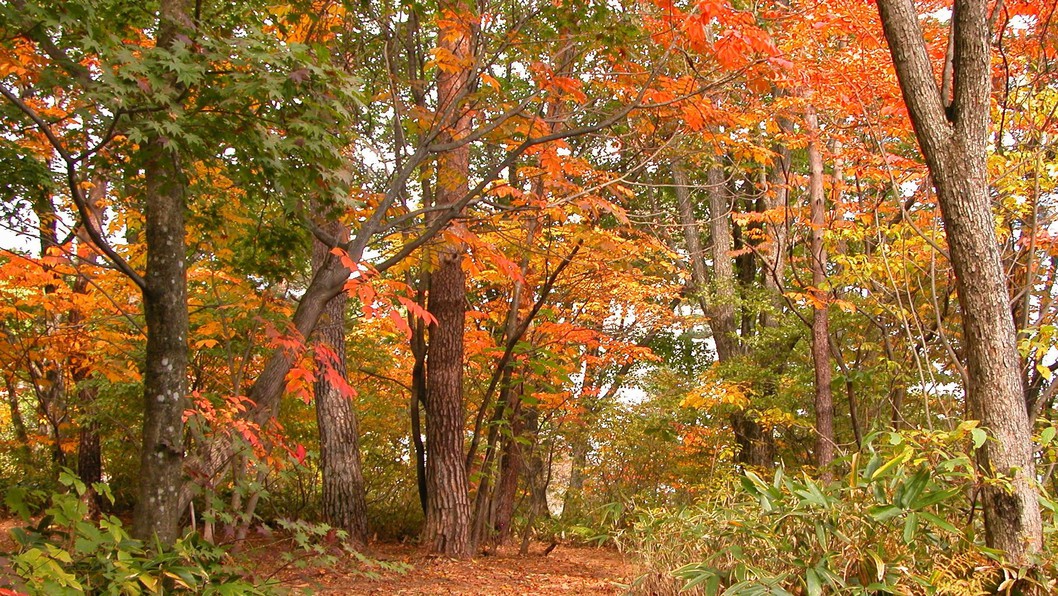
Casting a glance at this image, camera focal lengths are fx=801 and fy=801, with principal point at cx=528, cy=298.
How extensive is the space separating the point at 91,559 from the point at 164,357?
976 mm

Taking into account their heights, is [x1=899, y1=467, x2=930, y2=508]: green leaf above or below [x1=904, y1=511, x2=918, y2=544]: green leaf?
above

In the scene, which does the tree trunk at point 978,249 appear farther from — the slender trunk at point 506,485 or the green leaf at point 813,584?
the slender trunk at point 506,485

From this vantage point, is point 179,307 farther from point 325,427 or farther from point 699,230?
point 699,230

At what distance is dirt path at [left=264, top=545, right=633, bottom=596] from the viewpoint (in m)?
5.73

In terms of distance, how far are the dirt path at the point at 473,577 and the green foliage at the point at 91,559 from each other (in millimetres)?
1287

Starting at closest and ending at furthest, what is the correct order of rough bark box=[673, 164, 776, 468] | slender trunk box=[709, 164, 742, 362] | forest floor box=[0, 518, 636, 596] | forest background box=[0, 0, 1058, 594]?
forest background box=[0, 0, 1058, 594], forest floor box=[0, 518, 636, 596], rough bark box=[673, 164, 776, 468], slender trunk box=[709, 164, 742, 362]

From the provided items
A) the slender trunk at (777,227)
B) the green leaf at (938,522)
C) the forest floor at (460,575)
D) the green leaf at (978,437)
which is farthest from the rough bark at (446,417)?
the green leaf at (978,437)

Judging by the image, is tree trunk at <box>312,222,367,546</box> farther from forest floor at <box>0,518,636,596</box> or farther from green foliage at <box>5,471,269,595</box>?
green foliage at <box>5,471,269,595</box>

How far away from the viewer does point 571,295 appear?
30.5 ft

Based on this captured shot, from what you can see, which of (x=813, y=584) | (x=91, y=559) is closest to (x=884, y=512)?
(x=813, y=584)

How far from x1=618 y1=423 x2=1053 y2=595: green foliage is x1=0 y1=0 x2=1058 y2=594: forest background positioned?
0.02m

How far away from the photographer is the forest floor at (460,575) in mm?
5672

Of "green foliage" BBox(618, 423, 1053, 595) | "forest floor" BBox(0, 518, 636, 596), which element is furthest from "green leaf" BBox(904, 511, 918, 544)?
"forest floor" BBox(0, 518, 636, 596)

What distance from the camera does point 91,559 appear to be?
346cm
